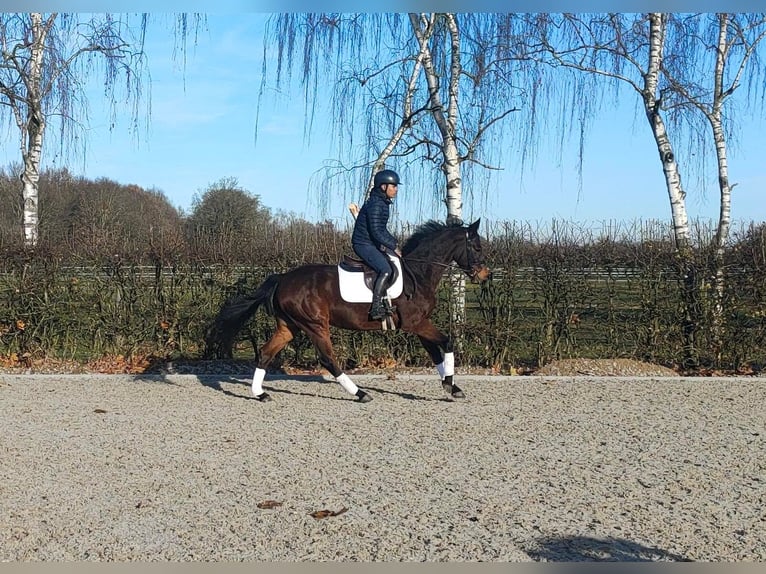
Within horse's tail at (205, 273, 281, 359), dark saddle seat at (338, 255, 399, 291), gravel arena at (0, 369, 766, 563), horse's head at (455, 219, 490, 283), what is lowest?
gravel arena at (0, 369, 766, 563)

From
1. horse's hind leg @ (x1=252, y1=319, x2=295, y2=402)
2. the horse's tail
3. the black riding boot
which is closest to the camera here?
the black riding boot

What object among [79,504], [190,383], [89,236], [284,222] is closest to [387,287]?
[190,383]

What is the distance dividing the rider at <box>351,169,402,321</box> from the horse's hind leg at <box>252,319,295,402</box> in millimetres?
1100

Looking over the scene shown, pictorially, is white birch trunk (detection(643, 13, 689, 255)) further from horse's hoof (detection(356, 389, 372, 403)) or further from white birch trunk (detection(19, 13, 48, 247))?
white birch trunk (detection(19, 13, 48, 247))

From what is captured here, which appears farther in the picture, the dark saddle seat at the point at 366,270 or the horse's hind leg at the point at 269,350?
the horse's hind leg at the point at 269,350

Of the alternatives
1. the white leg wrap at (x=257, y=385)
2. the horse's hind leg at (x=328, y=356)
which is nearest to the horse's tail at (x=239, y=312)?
the horse's hind leg at (x=328, y=356)

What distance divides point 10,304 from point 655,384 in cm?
912

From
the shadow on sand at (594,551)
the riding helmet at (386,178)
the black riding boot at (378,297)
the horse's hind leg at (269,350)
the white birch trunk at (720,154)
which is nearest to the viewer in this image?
the shadow on sand at (594,551)

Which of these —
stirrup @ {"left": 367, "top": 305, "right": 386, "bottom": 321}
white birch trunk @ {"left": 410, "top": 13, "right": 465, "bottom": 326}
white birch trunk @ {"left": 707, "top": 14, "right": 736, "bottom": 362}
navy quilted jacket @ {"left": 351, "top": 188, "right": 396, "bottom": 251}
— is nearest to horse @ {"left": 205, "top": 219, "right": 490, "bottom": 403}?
stirrup @ {"left": 367, "top": 305, "right": 386, "bottom": 321}

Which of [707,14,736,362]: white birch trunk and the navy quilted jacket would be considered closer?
the navy quilted jacket

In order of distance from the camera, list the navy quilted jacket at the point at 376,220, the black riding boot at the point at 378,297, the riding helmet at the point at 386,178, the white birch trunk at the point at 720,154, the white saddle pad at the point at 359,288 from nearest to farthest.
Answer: the riding helmet at the point at 386,178
the navy quilted jacket at the point at 376,220
the black riding boot at the point at 378,297
the white saddle pad at the point at 359,288
the white birch trunk at the point at 720,154

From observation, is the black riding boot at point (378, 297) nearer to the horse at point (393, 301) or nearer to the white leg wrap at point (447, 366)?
the horse at point (393, 301)

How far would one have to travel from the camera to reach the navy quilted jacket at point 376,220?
881 cm

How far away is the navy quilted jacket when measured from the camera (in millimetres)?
8812
